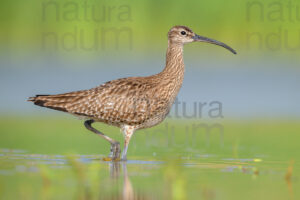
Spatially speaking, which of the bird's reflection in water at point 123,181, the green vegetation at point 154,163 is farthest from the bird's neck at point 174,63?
the bird's reflection in water at point 123,181

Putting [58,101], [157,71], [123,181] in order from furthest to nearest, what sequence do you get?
[157,71], [58,101], [123,181]

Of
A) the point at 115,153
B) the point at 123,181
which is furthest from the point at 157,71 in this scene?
the point at 123,181

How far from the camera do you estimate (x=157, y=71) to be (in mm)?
21406

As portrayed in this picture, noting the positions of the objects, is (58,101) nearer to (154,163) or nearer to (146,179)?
(154,163)

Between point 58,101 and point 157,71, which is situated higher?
point 157,71

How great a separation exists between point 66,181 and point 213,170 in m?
2.37

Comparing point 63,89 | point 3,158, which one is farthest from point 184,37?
point 63,89

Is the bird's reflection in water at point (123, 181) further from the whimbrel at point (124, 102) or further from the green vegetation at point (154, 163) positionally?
the whimbrel at point (124, 102)

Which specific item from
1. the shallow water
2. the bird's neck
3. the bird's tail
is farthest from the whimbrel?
the shallow water

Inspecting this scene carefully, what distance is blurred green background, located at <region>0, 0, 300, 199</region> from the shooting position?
12.5 m

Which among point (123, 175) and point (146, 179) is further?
point (123, 175)

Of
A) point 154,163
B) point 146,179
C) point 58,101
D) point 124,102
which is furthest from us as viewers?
point 58,101

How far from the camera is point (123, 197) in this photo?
8734 mm

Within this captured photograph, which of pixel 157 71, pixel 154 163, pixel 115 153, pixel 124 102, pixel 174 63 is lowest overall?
pixel 154 163
